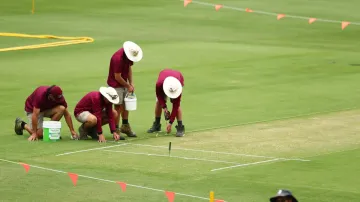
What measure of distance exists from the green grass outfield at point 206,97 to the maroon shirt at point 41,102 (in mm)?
767

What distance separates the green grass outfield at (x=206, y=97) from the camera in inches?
772

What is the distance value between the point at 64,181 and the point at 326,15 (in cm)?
3090

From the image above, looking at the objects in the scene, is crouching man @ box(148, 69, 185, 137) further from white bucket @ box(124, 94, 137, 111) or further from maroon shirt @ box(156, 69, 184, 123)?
white bucket @ box(124, 94, 137, 111)

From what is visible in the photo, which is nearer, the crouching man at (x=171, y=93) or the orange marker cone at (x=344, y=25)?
the crouching man at (x=171, y=93)

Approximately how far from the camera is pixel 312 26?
150ft

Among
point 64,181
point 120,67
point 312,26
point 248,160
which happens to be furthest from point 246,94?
point 312,26

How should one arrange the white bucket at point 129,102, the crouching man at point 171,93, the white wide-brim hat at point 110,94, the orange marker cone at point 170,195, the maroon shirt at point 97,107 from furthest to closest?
the white bucket at point 129,102
the crouching man at point 171,93
the maroon shirt at point 97,107
the white wide-brim hat at point 110,94
the orange marker cone at point 170,195

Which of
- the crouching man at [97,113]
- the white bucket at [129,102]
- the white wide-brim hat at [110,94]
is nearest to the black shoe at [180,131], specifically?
the white bucket at [129,102]

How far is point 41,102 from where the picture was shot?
23.0 m

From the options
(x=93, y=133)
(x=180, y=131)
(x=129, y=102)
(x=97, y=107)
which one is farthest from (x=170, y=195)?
(x=129, y=102)

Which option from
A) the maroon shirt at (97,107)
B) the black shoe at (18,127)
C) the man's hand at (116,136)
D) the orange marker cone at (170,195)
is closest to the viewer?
the orange marker cone at (170,195)

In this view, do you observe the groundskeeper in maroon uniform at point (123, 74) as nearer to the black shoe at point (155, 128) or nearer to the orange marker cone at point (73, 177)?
the black shoe at point (155, 128)

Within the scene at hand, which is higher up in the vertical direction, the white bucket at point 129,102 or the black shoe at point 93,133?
the white bucket at point 129,102

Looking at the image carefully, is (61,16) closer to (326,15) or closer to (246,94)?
(326,15)
